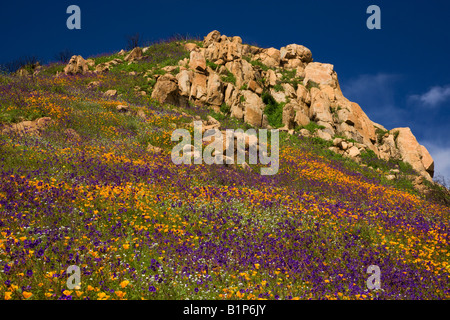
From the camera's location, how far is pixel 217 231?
7688 mm

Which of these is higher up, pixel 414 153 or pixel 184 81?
pixel 184 81

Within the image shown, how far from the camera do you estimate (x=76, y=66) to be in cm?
3119

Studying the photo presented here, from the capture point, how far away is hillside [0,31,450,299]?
5.27 metres

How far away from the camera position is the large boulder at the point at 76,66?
3048cm

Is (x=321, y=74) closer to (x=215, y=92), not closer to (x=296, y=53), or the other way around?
(x=296, y=53)

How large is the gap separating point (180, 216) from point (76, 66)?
2912 cm

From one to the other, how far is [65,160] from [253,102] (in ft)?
68.7

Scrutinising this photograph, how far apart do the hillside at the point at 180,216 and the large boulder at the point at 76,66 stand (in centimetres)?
595

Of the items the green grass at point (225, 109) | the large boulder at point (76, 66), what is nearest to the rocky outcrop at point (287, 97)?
the green grass at point (225, 109)

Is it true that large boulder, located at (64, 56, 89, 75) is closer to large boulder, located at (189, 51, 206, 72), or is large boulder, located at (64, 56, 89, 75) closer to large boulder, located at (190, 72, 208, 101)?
large boulder, located at (189, 51, 206, 72)

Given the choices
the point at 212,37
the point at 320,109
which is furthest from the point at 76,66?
the point at 320,109

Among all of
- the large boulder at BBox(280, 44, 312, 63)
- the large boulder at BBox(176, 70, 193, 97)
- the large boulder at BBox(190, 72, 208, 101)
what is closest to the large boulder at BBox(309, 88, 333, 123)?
the large boulder at BBox(280, 44, 312, 63)

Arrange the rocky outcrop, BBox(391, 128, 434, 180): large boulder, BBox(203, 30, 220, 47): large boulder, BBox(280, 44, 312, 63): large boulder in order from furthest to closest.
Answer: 1. BBox(280, 44, 312, 63): large boulder
2. BBox(203, 30, 220, 47): large boulder
3. the rocky outcrop
4. BBox(391, 128, 434, 180): large boulder

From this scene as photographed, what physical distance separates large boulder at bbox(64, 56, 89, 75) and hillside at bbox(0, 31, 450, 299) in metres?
5.95
